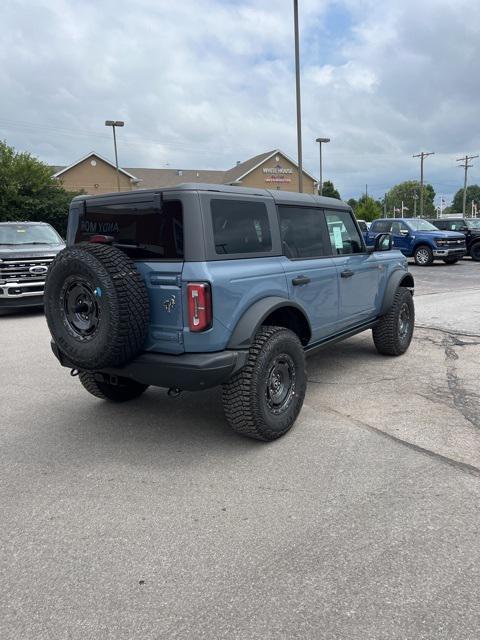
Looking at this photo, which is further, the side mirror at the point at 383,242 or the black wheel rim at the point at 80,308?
the side mirror at the point at 383,242

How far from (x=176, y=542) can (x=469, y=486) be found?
1.81 meters

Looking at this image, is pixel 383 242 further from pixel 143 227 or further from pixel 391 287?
pixel 143 227

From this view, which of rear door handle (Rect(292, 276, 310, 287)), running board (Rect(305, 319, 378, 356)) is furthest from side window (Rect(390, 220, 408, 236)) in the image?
rear door handle (Rect(292, 276, 310, 287))

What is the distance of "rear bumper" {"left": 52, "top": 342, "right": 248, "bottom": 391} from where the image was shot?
10.8 feet

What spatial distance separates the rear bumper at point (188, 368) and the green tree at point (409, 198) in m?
118

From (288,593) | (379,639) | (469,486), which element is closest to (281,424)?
(469,486)

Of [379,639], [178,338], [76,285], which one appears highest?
[76,285]

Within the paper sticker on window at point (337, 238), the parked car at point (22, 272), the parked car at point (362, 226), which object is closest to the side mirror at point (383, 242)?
the parked car at point (362, 226)

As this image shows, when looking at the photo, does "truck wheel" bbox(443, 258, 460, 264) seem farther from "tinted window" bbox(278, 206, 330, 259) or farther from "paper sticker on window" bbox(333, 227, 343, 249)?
"tinted window" bbox(278, 206, 330, 259)

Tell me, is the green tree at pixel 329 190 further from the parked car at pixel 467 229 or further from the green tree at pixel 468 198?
the green tree at pixel 468 198

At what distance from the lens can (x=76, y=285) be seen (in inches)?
139

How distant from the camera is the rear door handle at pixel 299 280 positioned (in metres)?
4.09

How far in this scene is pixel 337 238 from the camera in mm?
5082

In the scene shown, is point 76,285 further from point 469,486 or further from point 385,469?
point 469,486
